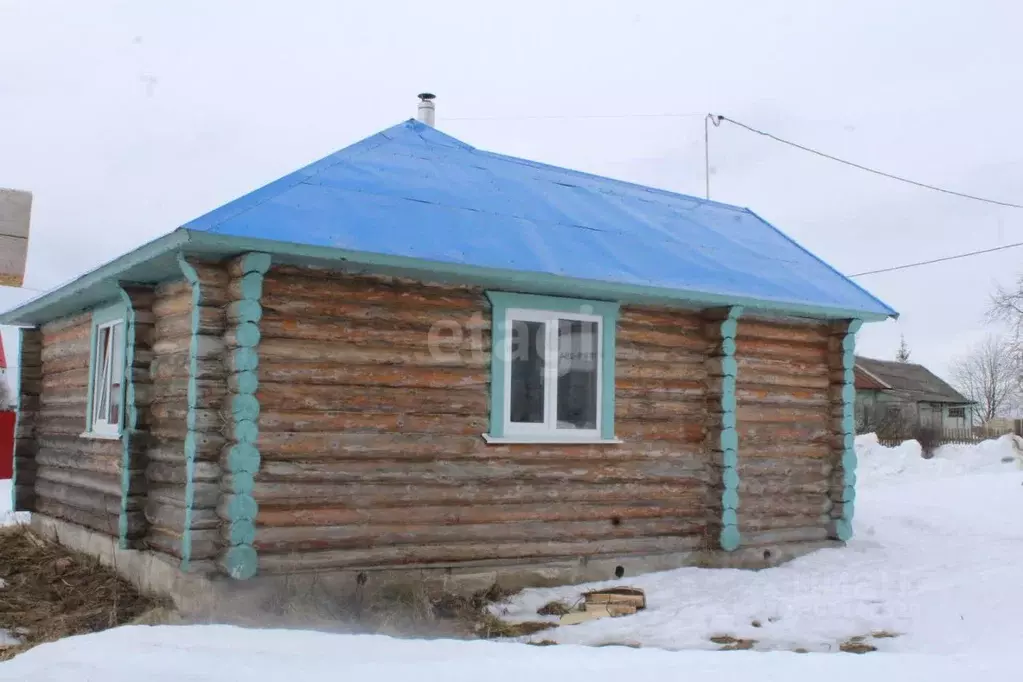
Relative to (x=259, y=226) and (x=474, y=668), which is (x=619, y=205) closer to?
(x=259, y=226)

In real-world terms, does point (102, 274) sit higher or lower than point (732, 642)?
higher

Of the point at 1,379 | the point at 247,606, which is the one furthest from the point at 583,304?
the point at 1,379

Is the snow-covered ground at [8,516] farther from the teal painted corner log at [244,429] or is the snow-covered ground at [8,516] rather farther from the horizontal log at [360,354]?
the horizontal log at [360,354]

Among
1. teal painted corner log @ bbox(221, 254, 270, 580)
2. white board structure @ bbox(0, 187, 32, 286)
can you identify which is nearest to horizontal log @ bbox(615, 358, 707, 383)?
teal painted corner log @ bbox(221, 254, 270, 580)

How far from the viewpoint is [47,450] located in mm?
12094

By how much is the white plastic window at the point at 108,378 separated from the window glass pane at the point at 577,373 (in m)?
4.13

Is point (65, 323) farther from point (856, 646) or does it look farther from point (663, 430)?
point (856, 646)

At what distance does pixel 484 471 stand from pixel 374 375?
1330mm

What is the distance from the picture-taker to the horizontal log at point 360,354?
764cm

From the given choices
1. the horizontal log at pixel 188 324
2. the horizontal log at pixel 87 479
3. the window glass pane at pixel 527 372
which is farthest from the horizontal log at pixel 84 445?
the window glass pane at pixel 527 372

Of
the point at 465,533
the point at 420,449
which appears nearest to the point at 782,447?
the point at 465,533

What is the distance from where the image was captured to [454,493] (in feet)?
27.5

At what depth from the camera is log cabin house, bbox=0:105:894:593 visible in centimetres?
753

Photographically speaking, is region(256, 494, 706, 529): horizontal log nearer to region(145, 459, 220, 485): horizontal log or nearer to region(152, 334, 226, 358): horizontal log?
region(145, 459, 220, 485): horizontal log
